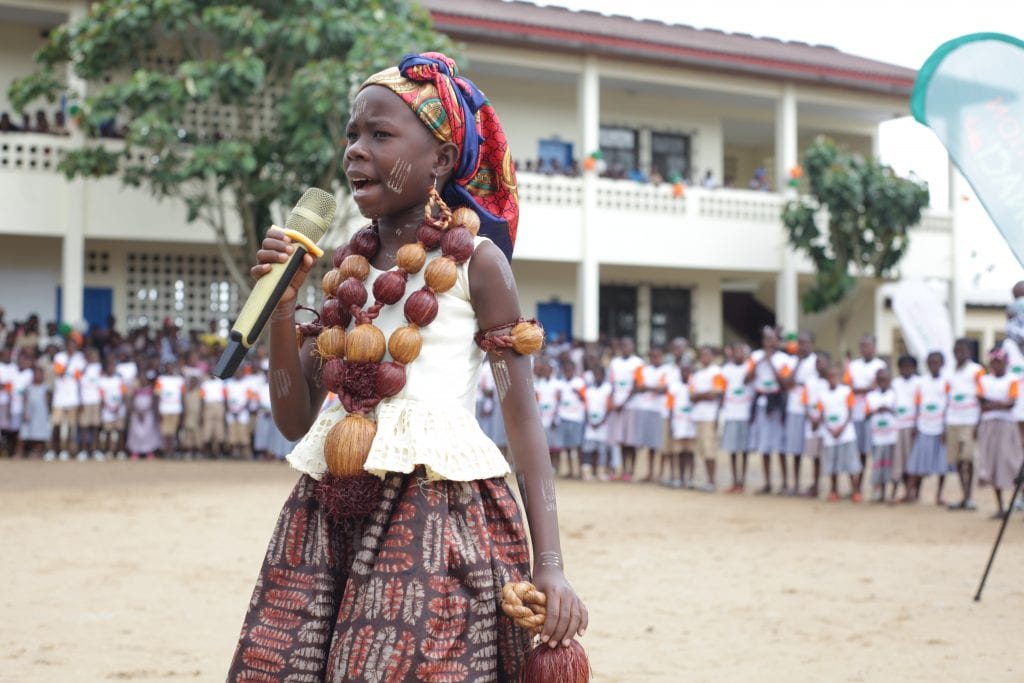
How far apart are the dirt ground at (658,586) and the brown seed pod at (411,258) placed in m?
2.63

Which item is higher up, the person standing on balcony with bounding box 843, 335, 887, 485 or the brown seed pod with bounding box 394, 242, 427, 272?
the brown seed pod with bounding box 394, 242, 427, 272

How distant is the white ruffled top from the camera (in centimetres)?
215

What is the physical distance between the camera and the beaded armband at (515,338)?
2.24 m

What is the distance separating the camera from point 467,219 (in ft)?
7.57

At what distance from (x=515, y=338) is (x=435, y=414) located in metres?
0.22

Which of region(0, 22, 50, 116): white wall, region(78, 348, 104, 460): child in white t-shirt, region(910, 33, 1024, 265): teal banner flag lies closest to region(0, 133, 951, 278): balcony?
region(0, 22, 50, 116): white wall

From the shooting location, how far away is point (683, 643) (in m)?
5.02

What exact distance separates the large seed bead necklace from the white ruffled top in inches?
1.0

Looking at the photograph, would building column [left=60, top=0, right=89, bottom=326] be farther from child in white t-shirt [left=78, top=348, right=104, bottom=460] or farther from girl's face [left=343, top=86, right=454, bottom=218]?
girl's face [left=343, top=86, right=454, bottom=218]

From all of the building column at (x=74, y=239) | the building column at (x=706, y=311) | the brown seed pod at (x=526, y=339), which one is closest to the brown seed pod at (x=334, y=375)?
the brown seed pod at (x=526, y=339)

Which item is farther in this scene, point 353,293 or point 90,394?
point 90,394

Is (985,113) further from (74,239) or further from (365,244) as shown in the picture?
(74,239)

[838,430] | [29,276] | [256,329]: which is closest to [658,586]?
[256,329]

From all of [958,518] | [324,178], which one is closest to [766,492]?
[958,518]
